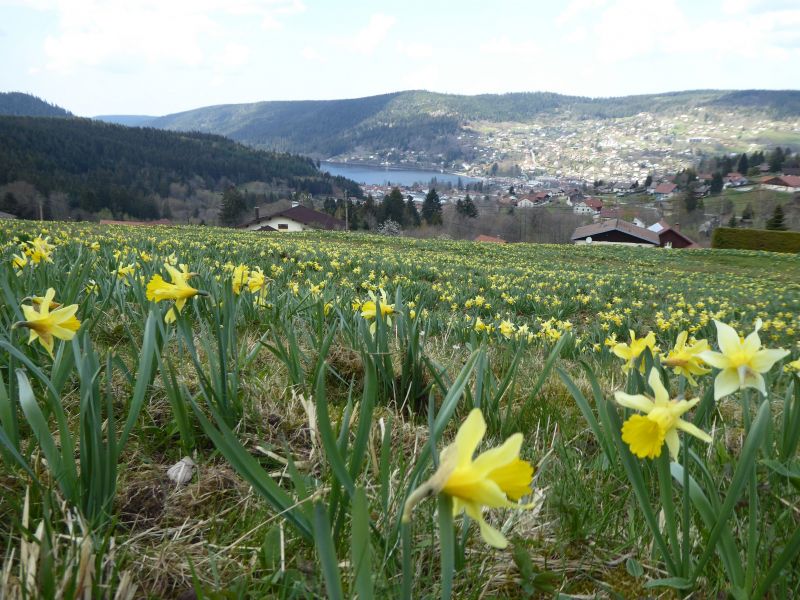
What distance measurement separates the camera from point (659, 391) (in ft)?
2.57

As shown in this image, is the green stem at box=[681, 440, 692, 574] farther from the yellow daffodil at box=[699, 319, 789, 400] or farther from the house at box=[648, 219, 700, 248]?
the house at box=[648, 219, 700, 248]

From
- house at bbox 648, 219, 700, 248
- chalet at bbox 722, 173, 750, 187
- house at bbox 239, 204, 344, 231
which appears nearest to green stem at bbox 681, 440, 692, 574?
house at bbox 648, 219, 700, 248

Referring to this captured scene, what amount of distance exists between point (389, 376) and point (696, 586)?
3.62 ft

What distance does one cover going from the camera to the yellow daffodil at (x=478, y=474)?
1.57 ft

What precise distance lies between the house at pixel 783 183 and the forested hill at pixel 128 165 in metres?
83.9

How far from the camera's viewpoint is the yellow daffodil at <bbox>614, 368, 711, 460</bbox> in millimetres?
A: 754

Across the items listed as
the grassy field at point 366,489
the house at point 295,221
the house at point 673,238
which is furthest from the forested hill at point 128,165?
the grassy field at point 366,489

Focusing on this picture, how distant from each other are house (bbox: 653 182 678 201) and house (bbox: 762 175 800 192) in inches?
629

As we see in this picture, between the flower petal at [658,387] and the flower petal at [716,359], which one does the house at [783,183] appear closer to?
the flower petal at [716,359]

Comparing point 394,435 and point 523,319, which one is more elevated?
point 394,435

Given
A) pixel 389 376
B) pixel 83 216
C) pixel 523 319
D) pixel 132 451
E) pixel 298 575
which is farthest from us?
pixel 83 216

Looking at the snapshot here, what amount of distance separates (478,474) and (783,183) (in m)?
120

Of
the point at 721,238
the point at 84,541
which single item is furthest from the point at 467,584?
the point at 721,238

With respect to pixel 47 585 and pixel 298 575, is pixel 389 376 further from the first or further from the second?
pixel 47 585
